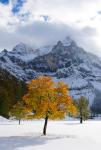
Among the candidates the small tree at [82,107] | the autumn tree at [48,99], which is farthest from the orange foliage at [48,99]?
the small tree at [82,107]

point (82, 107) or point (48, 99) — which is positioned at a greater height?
point (82, 107)

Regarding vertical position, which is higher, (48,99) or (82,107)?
(82,107)

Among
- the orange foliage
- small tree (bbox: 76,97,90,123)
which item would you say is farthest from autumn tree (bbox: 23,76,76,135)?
small tree (bbox: 76,97,90,123)

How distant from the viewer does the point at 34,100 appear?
7069 centimetres

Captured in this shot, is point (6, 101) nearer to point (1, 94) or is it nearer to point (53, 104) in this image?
point (1, 94)

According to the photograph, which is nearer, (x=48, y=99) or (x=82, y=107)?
(x=48, y=99)

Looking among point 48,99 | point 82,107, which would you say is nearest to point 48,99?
point 48,99

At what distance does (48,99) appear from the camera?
70.2m

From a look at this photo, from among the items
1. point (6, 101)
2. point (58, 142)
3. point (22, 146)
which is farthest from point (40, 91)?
point (6, 101)

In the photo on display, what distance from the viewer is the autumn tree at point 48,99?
2749 inches

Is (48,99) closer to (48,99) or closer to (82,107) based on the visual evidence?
(48,99)

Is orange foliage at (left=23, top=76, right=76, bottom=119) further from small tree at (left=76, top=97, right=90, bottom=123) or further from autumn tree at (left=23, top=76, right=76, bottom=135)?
small tree at (left=76, top=97, right=90, bottom=123)

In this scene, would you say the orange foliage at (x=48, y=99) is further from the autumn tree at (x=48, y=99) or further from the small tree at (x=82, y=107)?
the small tree at (x=82, y=107)

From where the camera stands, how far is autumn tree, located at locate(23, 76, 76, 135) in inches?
2749
